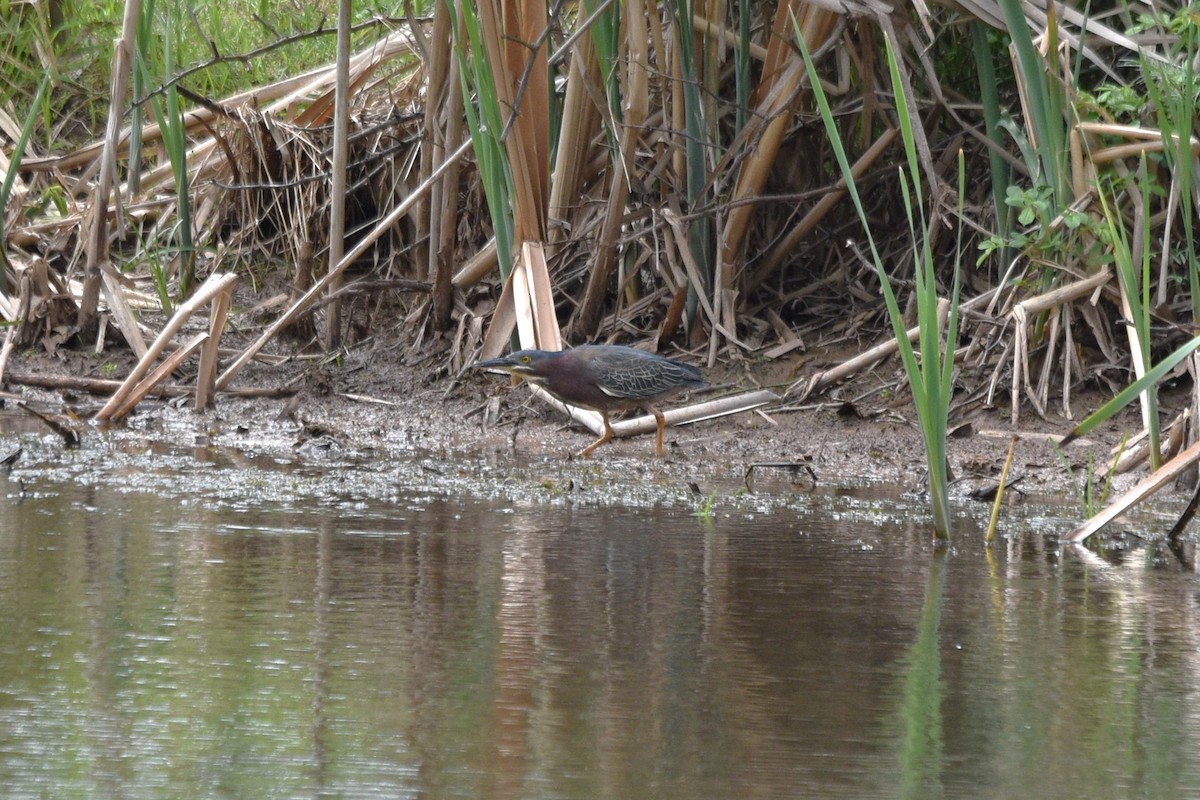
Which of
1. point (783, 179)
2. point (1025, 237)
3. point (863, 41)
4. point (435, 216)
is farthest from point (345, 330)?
point (1025, 237)

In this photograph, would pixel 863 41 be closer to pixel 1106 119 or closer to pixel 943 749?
pixel 1106 119

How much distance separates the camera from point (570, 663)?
2.65 metres

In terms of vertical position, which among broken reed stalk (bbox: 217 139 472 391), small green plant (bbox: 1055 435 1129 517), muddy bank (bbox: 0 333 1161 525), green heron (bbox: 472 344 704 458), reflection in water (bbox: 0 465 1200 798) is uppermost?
broken reed stalk (bbox: 217 139 472 391)

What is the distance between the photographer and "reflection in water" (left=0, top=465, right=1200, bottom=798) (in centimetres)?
207

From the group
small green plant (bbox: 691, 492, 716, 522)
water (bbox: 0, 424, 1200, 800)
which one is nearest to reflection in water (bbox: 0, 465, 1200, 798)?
water (bbox: 0, 424, 1200, 800)

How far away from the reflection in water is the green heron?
1782 mm

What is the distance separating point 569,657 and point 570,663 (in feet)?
0.14

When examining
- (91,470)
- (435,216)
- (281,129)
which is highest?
(281,129)

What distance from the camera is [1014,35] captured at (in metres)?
4.91

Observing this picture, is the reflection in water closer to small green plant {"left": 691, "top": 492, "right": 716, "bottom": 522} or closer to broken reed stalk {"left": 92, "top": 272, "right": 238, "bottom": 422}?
small green plant {"left": 691, "top": 492, "right": 716, "bottom": 522}

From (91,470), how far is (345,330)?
2.43 metres

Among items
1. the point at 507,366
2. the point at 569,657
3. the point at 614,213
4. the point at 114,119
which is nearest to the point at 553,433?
the point at 507,366

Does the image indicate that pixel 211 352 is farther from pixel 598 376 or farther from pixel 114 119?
pixel 598 376

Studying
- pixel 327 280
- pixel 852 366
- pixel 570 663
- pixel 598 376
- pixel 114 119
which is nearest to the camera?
pixel 570 663
